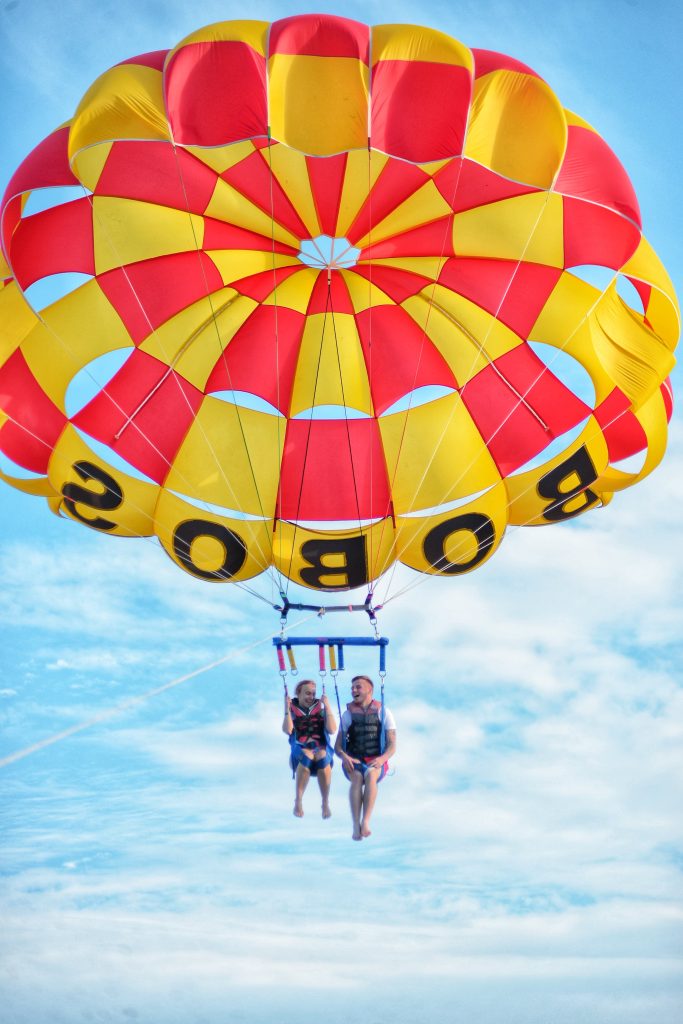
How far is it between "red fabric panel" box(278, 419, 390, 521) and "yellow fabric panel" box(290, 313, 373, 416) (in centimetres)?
18

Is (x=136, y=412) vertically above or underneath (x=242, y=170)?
underneath

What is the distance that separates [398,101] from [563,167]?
1.25 meters

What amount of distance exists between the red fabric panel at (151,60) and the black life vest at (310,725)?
453cm

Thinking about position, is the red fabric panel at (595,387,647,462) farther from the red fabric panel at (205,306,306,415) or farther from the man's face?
the man's face

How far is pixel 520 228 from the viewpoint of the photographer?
8.97m

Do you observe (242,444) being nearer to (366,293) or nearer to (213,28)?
(366,293)

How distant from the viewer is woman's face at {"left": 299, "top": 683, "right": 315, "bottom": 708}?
8.40 m

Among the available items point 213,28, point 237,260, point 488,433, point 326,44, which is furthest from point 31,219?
point 488,433

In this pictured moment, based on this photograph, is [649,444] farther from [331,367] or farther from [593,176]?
[331,367]

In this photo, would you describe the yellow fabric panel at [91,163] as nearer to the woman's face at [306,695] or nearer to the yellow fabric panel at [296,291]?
the yellow fabric panel at [296,291]

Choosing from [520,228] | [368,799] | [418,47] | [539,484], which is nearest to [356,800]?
[368,799]

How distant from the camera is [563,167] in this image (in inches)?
316

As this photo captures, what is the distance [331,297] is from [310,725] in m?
3.65

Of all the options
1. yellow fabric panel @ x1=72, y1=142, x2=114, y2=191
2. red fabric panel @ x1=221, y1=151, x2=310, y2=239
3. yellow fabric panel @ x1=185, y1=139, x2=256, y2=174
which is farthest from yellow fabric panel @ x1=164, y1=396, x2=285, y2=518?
yellow fabric panel @ x1=72, y1=142, x2=114, y2=191
